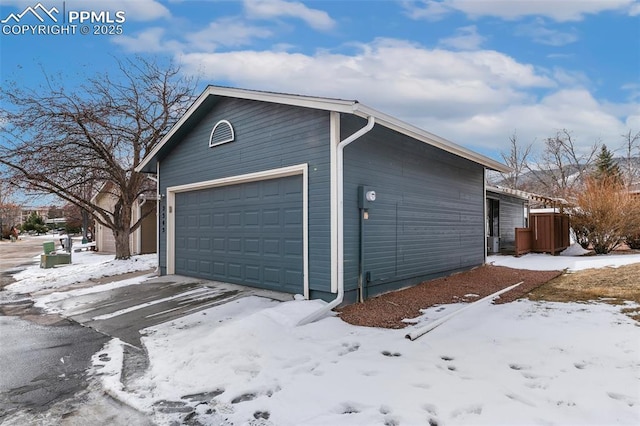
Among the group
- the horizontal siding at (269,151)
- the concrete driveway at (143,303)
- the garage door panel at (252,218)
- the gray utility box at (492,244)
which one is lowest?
the concrete driveway at (143,303)

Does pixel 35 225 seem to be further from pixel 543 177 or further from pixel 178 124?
pixel 543 177

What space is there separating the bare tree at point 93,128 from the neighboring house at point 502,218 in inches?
459

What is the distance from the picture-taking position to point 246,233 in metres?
7.17

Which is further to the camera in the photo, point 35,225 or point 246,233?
point 35,225

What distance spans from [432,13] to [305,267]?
5662mm

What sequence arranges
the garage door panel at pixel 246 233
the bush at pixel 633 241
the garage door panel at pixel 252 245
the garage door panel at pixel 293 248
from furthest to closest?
the bush at pixel 633 241
the garage door panel at pixel 252 245
the garage door panel at pixel 246 233
the garage door panel at pixel 293 248

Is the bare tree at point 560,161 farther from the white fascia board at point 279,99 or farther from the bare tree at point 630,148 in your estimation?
the white fascia board at point 279,99

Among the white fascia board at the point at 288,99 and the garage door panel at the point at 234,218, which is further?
the garage door panel at the point at 234,218

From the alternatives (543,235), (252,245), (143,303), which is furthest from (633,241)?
(143,303)

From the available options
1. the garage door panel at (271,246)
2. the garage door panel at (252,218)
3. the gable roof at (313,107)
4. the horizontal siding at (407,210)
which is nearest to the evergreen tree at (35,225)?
the gable roof at (313,107)

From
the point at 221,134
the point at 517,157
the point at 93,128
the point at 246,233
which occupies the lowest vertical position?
the point at 246,233

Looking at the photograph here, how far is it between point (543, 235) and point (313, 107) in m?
11.3

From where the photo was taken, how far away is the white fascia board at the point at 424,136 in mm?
5559

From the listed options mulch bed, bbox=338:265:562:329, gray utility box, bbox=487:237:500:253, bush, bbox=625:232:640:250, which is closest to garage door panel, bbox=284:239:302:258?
mulch bed, bbox=338:265:562:329
